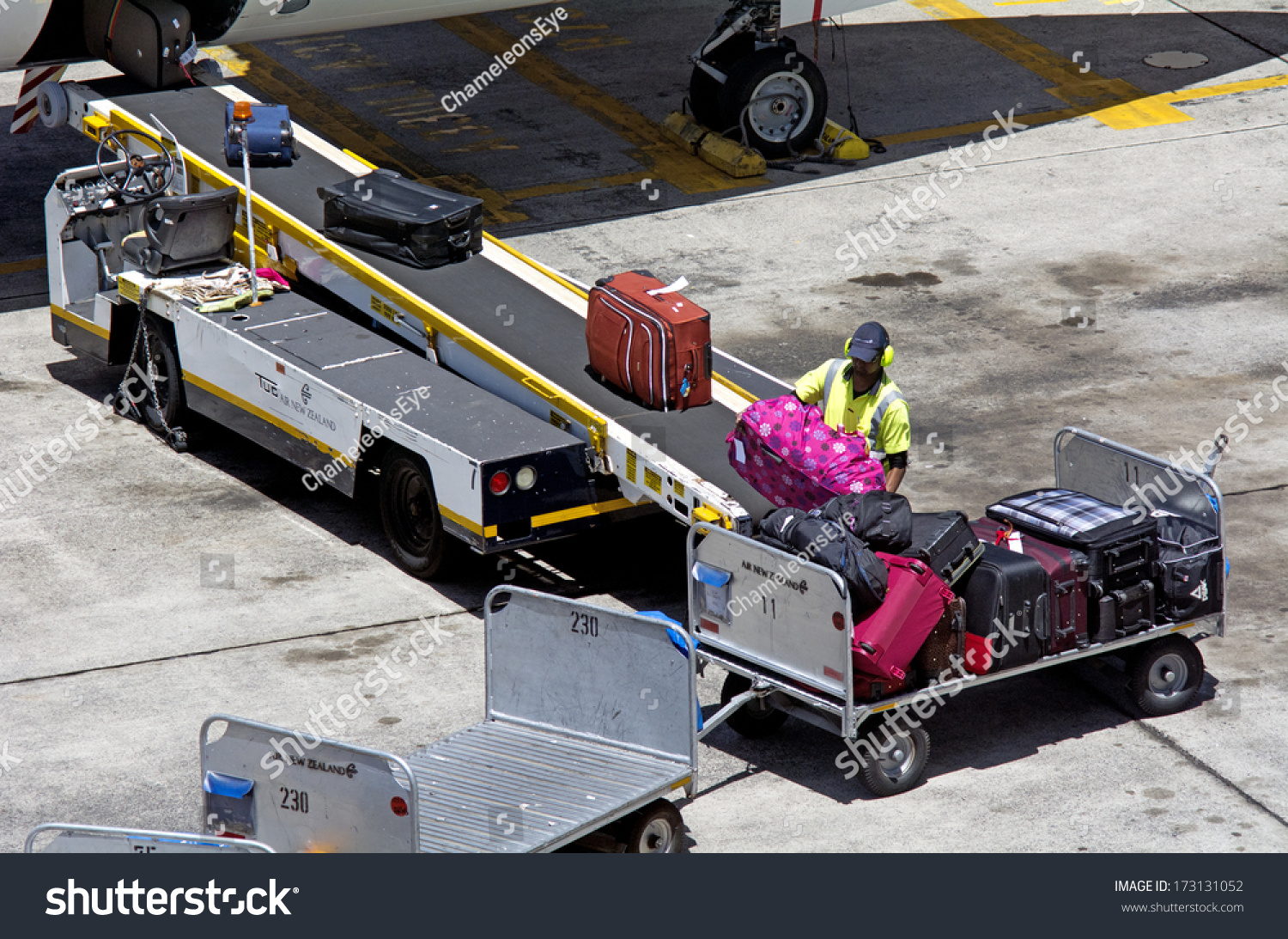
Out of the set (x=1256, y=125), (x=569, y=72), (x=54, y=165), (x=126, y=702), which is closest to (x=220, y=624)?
(x=126, y=702)

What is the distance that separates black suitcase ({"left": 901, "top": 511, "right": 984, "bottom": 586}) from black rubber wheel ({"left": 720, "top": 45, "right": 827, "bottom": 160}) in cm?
1085

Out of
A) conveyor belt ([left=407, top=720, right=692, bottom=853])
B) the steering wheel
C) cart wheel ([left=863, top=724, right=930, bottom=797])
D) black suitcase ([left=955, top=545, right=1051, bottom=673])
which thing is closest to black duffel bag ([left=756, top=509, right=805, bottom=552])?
black suitcase ([left=955, top=545, right=1051, bottom=673])

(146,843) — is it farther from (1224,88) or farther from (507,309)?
(1224,88)

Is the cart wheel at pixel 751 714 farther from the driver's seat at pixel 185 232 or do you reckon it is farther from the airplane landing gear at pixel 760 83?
the airplane landing gear at pixel 760 83

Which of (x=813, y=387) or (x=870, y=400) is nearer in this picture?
(x=870, y=400)

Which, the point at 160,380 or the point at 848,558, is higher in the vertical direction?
the point at 848,558

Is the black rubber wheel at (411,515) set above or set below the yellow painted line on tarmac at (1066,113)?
below

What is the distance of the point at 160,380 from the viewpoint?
1411 cm

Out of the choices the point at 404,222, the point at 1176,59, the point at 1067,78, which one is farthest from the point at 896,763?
the point at 1176,59

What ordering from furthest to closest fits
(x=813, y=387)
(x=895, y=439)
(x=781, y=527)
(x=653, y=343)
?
(x=653, y=343) < (x=813, y=387) < (x=895, y=439) < (x=781, y=527)

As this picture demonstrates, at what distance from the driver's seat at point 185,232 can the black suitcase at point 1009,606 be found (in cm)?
708

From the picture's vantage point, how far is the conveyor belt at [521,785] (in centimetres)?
822

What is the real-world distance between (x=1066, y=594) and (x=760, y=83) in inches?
435


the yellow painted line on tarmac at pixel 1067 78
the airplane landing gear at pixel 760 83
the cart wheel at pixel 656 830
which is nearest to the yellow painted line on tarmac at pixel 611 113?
the airplane landing gear at pixel 760 83
